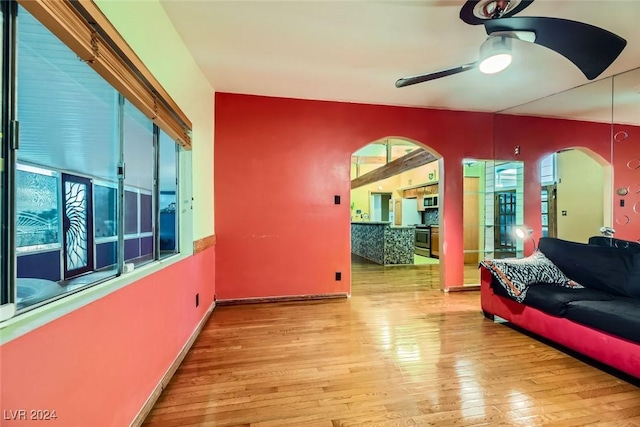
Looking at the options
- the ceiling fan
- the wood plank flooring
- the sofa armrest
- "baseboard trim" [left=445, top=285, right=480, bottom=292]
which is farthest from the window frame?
"baseboard trim" [left=445, top=285, right=480, bottom=292]

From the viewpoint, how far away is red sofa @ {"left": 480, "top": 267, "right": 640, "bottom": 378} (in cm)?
196

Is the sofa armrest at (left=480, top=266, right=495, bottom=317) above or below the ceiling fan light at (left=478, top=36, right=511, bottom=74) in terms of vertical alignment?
below

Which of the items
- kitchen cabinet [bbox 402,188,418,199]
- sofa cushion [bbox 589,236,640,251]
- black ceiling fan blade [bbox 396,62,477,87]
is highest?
black ceiling fan blade [bbox 396,62,477,87]

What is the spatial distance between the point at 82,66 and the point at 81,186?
2.31 feet

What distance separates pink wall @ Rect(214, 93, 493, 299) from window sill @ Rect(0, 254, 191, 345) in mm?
2072

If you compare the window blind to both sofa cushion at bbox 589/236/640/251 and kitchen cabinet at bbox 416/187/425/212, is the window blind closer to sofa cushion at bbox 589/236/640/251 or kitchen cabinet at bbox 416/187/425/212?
sofa cushion at bbox 589/236/640/251

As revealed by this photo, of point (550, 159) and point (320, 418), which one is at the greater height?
point (550, 159)

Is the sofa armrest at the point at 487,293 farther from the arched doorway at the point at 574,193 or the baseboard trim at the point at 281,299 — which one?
the arched doorway at the point at 574,193

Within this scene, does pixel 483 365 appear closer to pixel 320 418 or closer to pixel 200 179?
pixel 320 418

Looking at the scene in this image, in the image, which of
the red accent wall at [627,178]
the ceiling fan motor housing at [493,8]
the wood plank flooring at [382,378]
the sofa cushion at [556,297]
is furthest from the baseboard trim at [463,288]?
the ceiling fan motor housing at [493,8]

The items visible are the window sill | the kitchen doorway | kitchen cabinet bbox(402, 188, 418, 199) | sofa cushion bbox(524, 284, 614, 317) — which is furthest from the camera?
the kitchen doorway

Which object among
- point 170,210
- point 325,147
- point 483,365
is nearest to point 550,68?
point 325,147

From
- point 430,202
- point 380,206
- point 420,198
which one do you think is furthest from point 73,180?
point 380,206

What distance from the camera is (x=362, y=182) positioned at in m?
A: 9.41
